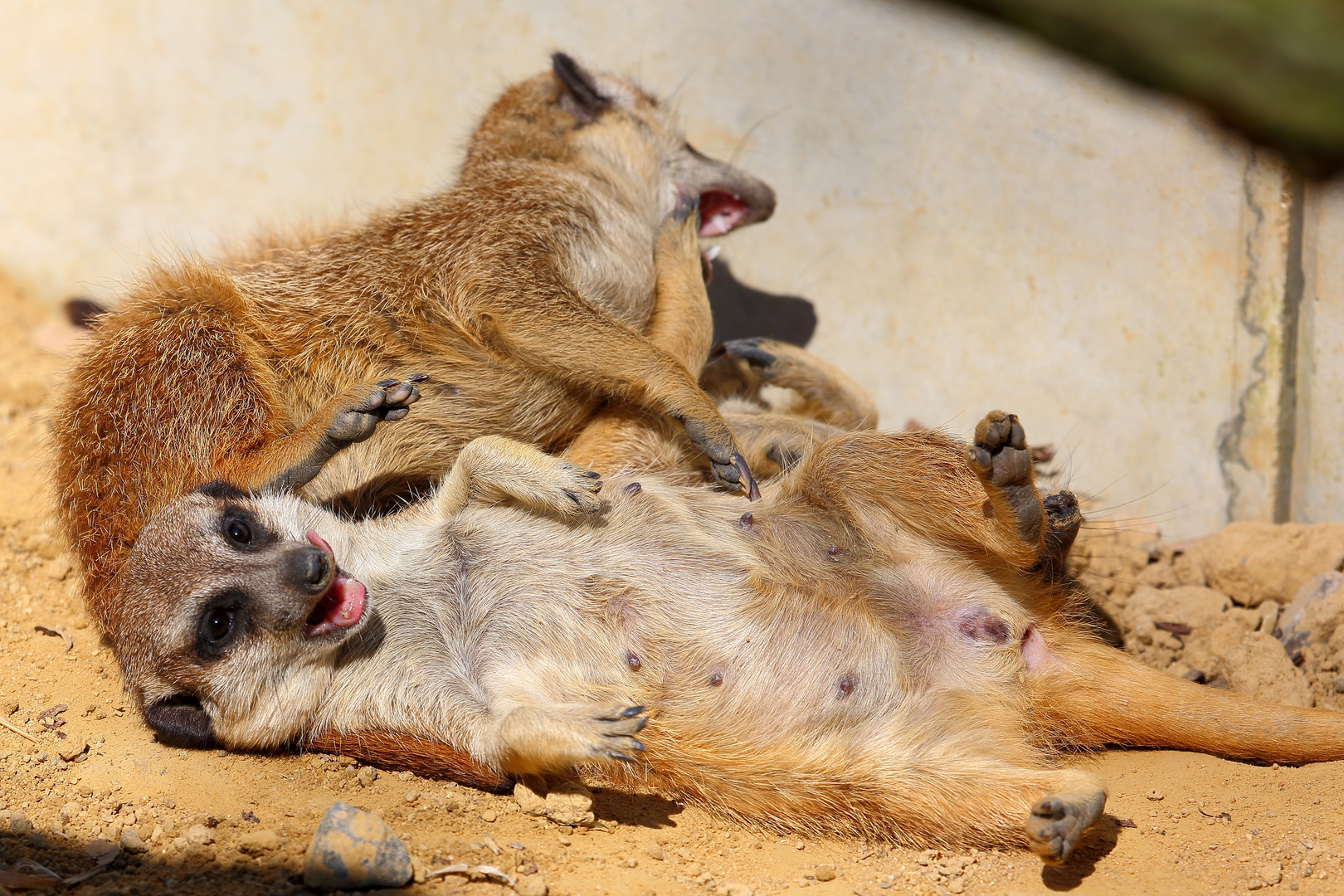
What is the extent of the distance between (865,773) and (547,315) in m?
1.79

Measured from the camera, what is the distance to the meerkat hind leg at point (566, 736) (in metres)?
2.57

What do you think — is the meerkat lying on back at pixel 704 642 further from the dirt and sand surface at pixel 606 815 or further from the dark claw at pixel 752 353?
the dark claw at pixel 752 353

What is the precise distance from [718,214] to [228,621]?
2687 mm

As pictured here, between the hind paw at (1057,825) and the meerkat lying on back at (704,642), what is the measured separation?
83mm

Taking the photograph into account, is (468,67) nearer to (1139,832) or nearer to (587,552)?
(587,552)

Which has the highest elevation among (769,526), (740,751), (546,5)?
(546,5)

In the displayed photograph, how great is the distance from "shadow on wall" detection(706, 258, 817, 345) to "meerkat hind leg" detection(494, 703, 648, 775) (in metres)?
2.35

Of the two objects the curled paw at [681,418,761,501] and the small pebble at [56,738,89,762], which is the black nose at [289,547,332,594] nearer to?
the small pebble at [56,738,89,762]

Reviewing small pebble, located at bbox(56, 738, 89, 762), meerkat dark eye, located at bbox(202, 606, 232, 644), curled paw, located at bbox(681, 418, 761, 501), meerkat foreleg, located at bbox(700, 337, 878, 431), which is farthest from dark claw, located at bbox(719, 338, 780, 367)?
small pebble, located at bbox(56, 738, 89, 762)

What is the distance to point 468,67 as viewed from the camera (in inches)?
191

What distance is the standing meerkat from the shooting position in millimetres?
3066

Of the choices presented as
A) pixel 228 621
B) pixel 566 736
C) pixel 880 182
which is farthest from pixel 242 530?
pixel 880 182

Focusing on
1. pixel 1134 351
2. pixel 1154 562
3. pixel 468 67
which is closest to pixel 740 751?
pixel 1154 562

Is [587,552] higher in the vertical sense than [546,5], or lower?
lower
